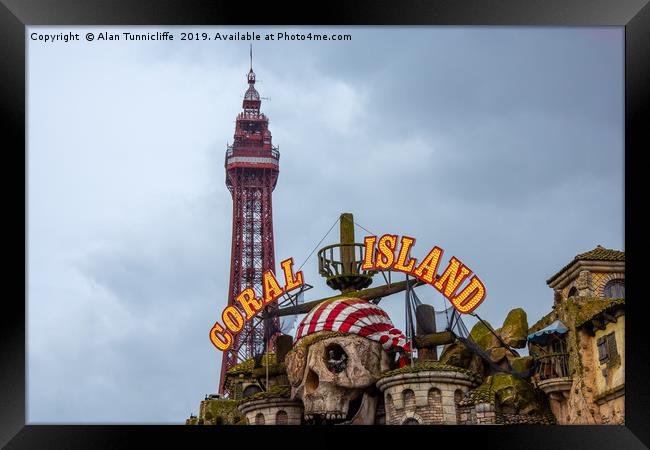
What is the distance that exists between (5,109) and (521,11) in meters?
12.8

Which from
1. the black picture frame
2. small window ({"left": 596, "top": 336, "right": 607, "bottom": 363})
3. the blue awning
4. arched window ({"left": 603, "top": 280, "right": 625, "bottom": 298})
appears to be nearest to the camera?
the black picture frame

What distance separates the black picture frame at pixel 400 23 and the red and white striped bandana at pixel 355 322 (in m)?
18.0

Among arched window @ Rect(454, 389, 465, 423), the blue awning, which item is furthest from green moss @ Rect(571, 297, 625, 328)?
arched window @ Rect(454, 389, 465, 423)

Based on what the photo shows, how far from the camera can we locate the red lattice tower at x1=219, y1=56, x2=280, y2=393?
110125 mm

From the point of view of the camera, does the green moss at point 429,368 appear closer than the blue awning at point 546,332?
No

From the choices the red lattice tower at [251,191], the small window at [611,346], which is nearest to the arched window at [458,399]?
the small window at [611,346]

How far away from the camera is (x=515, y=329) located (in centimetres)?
4947

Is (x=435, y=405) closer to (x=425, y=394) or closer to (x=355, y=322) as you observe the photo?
(x=425, y=394)

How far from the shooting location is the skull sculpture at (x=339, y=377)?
47219mm

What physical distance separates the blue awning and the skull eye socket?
7.34 metres

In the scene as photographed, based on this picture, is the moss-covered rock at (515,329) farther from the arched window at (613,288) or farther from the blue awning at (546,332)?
the arched window at (613,288)

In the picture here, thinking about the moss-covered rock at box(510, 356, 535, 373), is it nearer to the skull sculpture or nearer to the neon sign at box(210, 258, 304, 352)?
the skull sculpture

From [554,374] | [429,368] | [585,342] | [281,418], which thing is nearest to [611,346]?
[585,342]

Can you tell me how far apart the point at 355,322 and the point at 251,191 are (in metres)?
66.5
